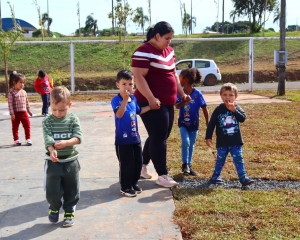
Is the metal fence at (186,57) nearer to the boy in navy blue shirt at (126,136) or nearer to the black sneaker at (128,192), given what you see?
the boy in navy blue shirt at (126,136)

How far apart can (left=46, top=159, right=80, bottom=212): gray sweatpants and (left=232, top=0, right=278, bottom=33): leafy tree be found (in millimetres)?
37299

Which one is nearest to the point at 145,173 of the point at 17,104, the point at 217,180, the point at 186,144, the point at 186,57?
the point at 186,144

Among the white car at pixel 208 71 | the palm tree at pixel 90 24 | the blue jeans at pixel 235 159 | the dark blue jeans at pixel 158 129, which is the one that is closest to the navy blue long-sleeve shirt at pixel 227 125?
the blue jeans at pixel 235 159

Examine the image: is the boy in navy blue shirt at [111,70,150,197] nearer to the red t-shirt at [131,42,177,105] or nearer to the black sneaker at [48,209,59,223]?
the red t-shirt at [131,42,177,105]

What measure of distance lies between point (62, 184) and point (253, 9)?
42.5m

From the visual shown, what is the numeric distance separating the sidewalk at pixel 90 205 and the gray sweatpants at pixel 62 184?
0.20 metres

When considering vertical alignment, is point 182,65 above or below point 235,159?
above

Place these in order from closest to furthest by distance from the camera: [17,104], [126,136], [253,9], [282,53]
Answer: [126,136]
[17,104]
[282,53]
[253,9]

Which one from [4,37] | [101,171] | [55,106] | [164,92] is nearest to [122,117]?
[164,92]

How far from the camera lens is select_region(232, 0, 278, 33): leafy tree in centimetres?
4119

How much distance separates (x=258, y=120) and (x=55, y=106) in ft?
22.2

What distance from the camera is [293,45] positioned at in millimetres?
29797

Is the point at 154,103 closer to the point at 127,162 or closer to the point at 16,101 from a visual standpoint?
the point at 127,162

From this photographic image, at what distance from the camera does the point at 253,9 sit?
1714 inches
